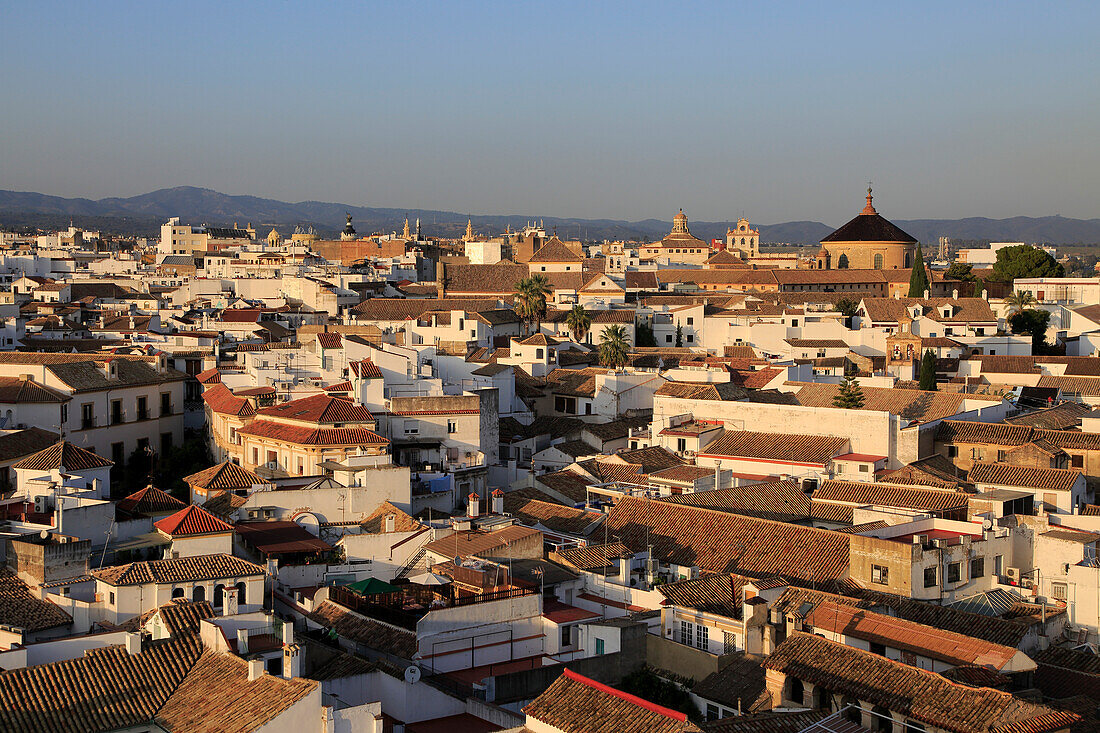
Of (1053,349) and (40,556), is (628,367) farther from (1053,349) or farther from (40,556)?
(40,556)

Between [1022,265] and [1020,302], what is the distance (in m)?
13.3

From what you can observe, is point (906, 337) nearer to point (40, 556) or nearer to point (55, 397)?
point (55, 397)

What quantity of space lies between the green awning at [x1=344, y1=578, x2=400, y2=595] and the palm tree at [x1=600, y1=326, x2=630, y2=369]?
25097 mm

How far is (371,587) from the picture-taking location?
18594 mm

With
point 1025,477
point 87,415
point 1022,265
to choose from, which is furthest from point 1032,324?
point 87,415

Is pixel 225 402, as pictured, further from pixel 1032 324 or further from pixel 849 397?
pixel 1032 324

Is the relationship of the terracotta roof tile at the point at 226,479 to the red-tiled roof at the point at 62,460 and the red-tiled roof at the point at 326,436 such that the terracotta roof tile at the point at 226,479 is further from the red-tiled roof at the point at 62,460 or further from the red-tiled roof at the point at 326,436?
the red-tiled roof at the point at 62,460

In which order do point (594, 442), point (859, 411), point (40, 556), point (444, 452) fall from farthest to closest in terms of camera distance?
point (594, 442), point (859, 411), point (444, 452), point (40, 556)

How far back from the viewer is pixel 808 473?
30609 mm

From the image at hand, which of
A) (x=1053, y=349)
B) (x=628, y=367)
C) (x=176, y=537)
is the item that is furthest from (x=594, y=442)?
(x=1053, y=349)

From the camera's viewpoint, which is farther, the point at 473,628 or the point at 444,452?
the point at 444,452

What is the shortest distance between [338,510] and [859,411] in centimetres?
1428

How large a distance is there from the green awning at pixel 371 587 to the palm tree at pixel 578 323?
33066mm

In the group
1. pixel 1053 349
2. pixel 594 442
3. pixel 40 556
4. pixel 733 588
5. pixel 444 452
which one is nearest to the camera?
pixel 40 556
